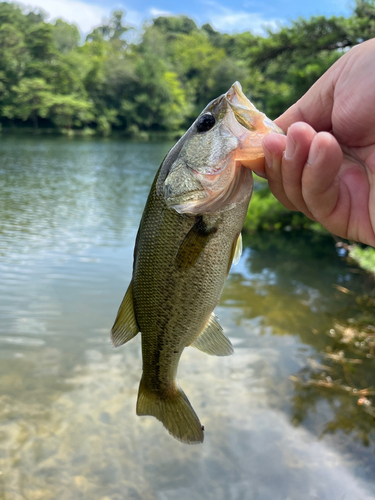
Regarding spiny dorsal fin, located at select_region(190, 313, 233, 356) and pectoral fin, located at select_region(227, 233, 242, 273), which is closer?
pectoral fin, located at select_region(227, 233, 242, 273)

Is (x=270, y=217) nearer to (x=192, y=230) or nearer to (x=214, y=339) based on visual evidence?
(x=214, y=339)

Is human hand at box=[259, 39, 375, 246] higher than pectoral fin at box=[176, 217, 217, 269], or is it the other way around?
human hand at box=[259, 39, 375, 246]

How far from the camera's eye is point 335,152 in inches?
58.4

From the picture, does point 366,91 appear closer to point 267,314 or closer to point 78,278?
point 267,314

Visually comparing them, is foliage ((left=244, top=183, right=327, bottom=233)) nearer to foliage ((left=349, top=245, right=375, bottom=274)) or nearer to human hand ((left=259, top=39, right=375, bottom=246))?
foliage ((left=349, top=245, right=375, bottom=274))

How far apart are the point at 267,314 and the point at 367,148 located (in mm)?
6415

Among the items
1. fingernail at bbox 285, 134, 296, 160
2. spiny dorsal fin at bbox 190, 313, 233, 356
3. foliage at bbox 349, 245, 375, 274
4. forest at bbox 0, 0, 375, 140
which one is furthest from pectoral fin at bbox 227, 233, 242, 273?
forest at bbox 0, 0, 375, 140

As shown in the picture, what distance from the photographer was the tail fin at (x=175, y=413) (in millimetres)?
1951

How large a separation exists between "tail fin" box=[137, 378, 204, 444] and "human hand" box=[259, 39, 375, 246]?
1193 millimetres

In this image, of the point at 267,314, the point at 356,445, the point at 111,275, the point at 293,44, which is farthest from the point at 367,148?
the point at 293,44

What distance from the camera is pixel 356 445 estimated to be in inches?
185

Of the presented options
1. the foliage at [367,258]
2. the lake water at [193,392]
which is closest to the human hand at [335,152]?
the lake water at [193,392]

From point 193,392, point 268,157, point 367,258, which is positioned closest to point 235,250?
point 268,157

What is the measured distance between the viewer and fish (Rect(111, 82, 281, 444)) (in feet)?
5.70
